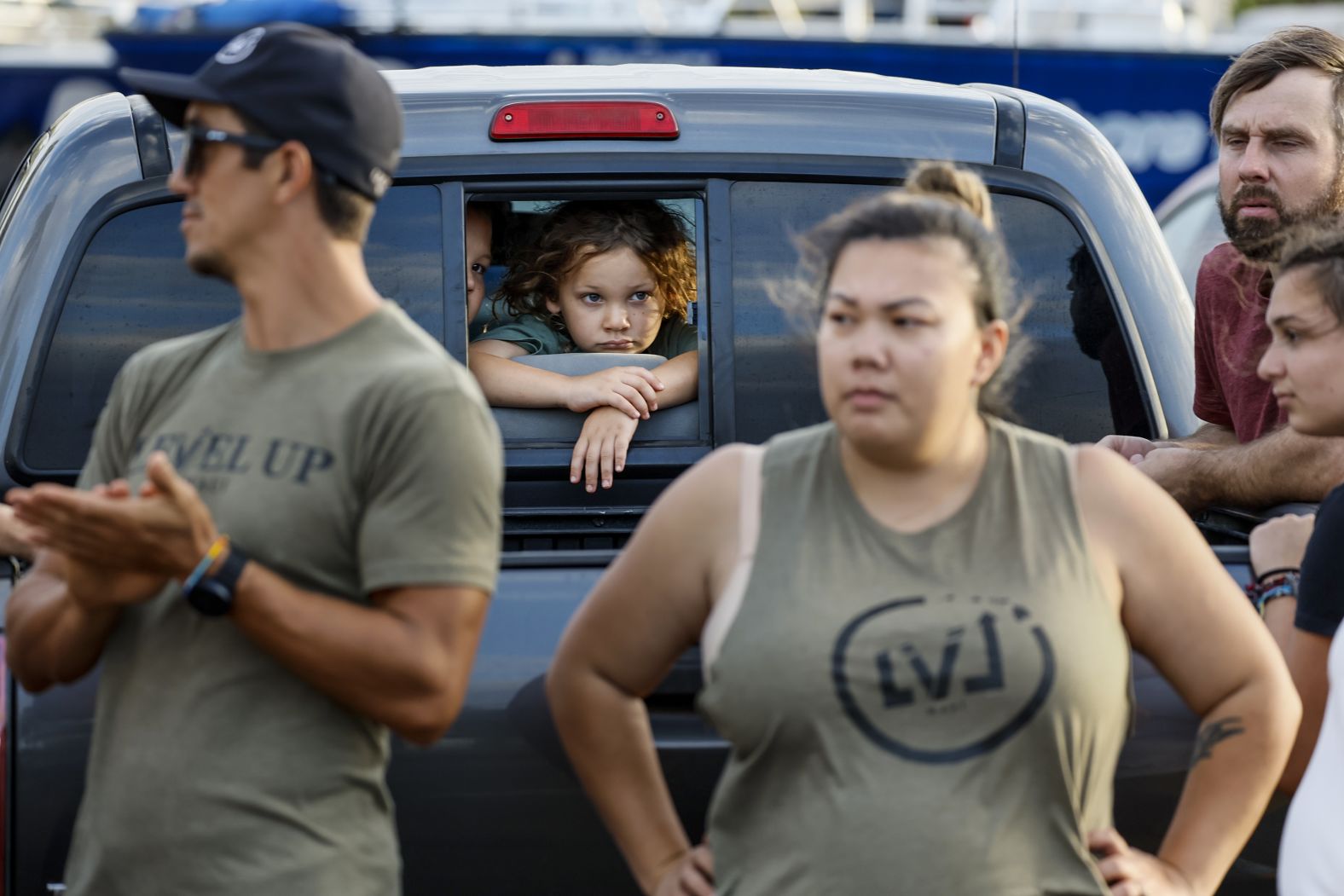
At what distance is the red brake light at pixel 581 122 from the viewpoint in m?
3.36

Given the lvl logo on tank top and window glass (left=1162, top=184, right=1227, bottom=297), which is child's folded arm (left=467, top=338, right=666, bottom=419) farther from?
window glass (left=1162, top=184, right=1227, bottom=297)

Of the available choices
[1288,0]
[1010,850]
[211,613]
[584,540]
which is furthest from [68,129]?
[1288,0]

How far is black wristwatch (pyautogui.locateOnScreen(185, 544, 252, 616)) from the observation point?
207 cm

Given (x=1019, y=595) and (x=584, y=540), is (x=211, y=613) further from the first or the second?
(x=584, y=540)

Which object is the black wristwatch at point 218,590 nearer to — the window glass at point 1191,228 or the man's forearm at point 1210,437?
the man's forearm at point 1210,437

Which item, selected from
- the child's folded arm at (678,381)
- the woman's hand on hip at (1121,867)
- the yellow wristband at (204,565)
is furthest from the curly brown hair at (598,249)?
the woman's hand on hip at (1121,867)

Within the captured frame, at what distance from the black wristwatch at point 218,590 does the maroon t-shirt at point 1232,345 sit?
86.6 inches

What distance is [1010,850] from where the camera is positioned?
2.11 meters

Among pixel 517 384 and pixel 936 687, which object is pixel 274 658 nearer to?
pixel 936 687

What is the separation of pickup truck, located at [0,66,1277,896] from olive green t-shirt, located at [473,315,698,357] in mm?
426

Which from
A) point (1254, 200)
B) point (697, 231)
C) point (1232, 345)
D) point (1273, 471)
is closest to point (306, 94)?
point (697, 231)

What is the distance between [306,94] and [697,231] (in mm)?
1285

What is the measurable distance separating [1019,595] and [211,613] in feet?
3.15

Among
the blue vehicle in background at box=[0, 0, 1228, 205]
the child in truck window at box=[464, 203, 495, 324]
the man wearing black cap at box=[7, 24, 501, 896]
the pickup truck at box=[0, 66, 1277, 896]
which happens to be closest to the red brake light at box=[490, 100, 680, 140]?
the pickup truck at box=[0, 66, 1277, 896]
